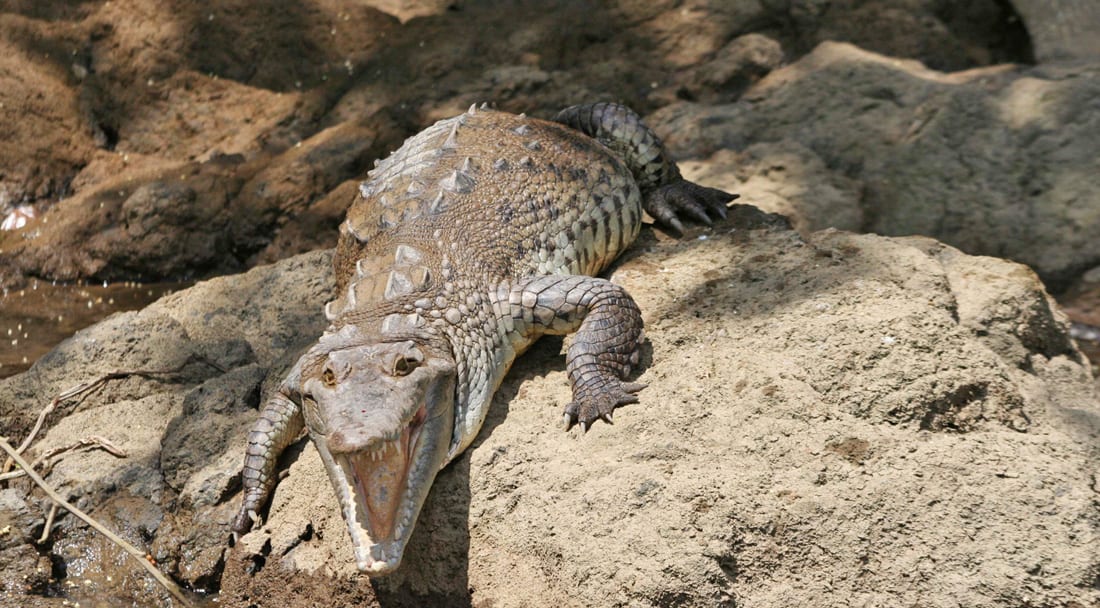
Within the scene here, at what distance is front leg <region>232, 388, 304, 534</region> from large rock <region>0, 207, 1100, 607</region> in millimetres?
86

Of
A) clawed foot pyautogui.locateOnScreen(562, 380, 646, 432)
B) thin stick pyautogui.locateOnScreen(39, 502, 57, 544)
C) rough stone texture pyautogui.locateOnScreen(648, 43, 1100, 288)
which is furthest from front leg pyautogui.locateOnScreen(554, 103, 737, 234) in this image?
thin stick pyautogui.locateOnScreen(39, 502, 57, 544)

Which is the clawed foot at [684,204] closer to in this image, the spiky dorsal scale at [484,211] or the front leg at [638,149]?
the front leg at [638,149]

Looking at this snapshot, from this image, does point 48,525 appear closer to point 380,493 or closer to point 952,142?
point 380,493

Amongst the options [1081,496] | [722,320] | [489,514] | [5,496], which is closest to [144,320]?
[5,496]

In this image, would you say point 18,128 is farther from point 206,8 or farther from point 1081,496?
point 1081,496

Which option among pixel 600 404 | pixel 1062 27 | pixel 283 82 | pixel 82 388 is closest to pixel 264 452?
pixel 82 388

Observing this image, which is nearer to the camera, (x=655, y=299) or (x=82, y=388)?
(x=655, y=299)

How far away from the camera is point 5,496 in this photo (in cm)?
467

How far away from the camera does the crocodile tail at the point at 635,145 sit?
577cm

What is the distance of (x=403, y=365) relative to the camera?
373 centimetres

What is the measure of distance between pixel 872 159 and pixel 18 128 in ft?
→ 21.3

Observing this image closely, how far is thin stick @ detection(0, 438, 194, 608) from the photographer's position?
13.2 feet

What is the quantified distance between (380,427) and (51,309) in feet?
14.8

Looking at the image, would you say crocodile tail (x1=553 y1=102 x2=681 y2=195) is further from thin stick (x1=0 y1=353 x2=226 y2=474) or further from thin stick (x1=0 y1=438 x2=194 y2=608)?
thin stick (x1=0 y1=438 x2=194 y2=608)
